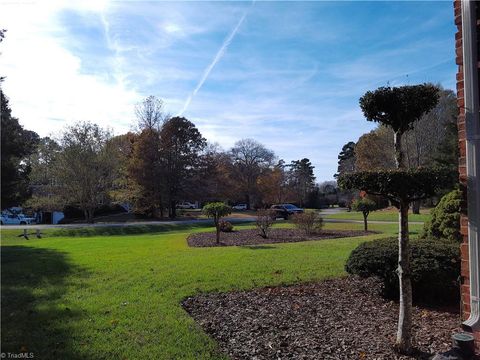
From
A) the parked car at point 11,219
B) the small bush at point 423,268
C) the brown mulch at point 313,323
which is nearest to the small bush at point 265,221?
Answer: the brown mulch at point 313,323

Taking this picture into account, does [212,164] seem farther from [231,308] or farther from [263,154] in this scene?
[231,308]

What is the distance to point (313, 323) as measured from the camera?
5.70 meters

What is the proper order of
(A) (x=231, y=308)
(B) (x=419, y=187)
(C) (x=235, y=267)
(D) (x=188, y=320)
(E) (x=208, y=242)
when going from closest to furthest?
1. (B) (x=419, y=187)
2. (D) (x=188, y=320)
3. (A) (x=231, y=308)
4. (C) (x=235, y=267)
5. (E) (x=208, y=242)

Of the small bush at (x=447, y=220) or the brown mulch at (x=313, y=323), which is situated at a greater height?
the small bush at (x=447, y=220)

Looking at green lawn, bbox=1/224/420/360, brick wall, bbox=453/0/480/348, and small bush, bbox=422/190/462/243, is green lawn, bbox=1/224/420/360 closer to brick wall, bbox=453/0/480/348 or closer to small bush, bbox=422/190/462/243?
small bush, bbox=422/190/462/243

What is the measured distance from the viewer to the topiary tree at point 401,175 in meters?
4.21

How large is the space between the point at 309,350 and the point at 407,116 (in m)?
2.77

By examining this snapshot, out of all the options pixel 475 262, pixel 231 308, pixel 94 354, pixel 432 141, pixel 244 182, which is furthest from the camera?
pixel 244 182

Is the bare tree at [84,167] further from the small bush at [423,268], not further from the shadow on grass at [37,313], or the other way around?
the small bush at [423,268]

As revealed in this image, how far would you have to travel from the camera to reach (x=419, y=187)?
419 centimetres

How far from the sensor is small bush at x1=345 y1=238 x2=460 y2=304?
6336 millimetres

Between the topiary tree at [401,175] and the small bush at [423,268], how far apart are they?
195 cm

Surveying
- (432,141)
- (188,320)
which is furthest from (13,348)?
(432,141)

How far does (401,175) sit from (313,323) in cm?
255
